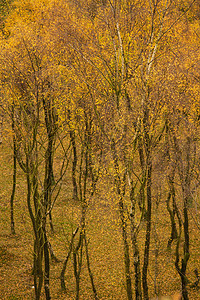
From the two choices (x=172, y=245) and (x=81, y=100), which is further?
(x=172, y=245)

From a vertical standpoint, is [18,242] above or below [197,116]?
below

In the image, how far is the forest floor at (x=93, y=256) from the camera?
58.8 ft

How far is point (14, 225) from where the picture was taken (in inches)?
956

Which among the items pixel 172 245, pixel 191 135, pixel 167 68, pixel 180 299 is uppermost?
pixel 167 68

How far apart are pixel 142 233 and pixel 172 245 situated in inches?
107

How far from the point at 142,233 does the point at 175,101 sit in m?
13.3

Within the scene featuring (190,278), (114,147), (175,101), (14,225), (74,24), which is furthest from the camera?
(74,24)

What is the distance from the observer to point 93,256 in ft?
72.6

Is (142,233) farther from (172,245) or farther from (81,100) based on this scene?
(81,100)

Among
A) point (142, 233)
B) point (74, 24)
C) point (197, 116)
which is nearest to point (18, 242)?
point (142, 233)

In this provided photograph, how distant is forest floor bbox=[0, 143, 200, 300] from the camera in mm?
17934

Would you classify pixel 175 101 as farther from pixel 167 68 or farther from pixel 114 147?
pixel 114 147

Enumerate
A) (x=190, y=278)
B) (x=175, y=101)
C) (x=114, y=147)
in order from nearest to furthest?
1. (x=114, y=147)
2. (x=175, y=101)
3. (x=190, y=278)

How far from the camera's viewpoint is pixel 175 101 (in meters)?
15.1
